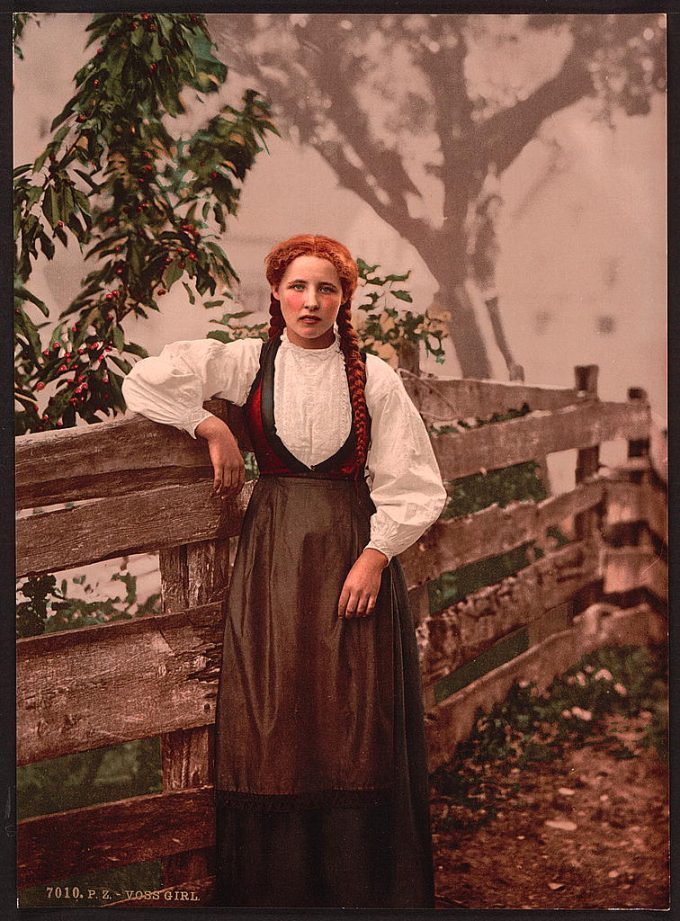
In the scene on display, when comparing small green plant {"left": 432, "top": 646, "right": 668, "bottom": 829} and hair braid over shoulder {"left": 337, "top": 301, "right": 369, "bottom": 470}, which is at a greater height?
hair braid over shoulder {"left": 337, "top": 301, "right": 369, "bottom": 470}

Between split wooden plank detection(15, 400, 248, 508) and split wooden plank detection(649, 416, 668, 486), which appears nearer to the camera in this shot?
split wooden plank detection(15, 400, 248, 508)

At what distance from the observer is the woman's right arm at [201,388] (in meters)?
2.14

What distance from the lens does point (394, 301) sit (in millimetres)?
2254

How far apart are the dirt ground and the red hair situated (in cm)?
98

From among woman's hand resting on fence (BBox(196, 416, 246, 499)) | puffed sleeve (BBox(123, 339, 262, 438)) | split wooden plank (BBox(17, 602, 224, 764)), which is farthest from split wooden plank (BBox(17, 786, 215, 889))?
puffed sleeve (BBox(123, 339, 262, 438))

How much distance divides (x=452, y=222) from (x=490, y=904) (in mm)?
1785

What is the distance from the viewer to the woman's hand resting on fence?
84.2 inches

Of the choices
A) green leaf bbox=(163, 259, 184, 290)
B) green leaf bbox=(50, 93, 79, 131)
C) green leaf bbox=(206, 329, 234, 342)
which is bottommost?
green leaf bbox=(206, 329, 234, 342)

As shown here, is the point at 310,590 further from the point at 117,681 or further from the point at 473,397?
the point at 473,397

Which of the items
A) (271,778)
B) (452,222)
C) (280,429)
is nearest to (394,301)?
(452,222)

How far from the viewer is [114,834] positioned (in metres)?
2.24

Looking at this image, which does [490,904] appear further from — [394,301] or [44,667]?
[394,301]

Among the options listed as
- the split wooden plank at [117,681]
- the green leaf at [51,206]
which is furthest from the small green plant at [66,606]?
the green leaf at [51,206]

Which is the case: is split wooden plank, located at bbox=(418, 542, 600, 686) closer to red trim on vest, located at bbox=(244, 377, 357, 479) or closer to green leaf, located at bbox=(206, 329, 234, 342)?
red trim on vest, located at bbox=(244, 377, 357, 479)
